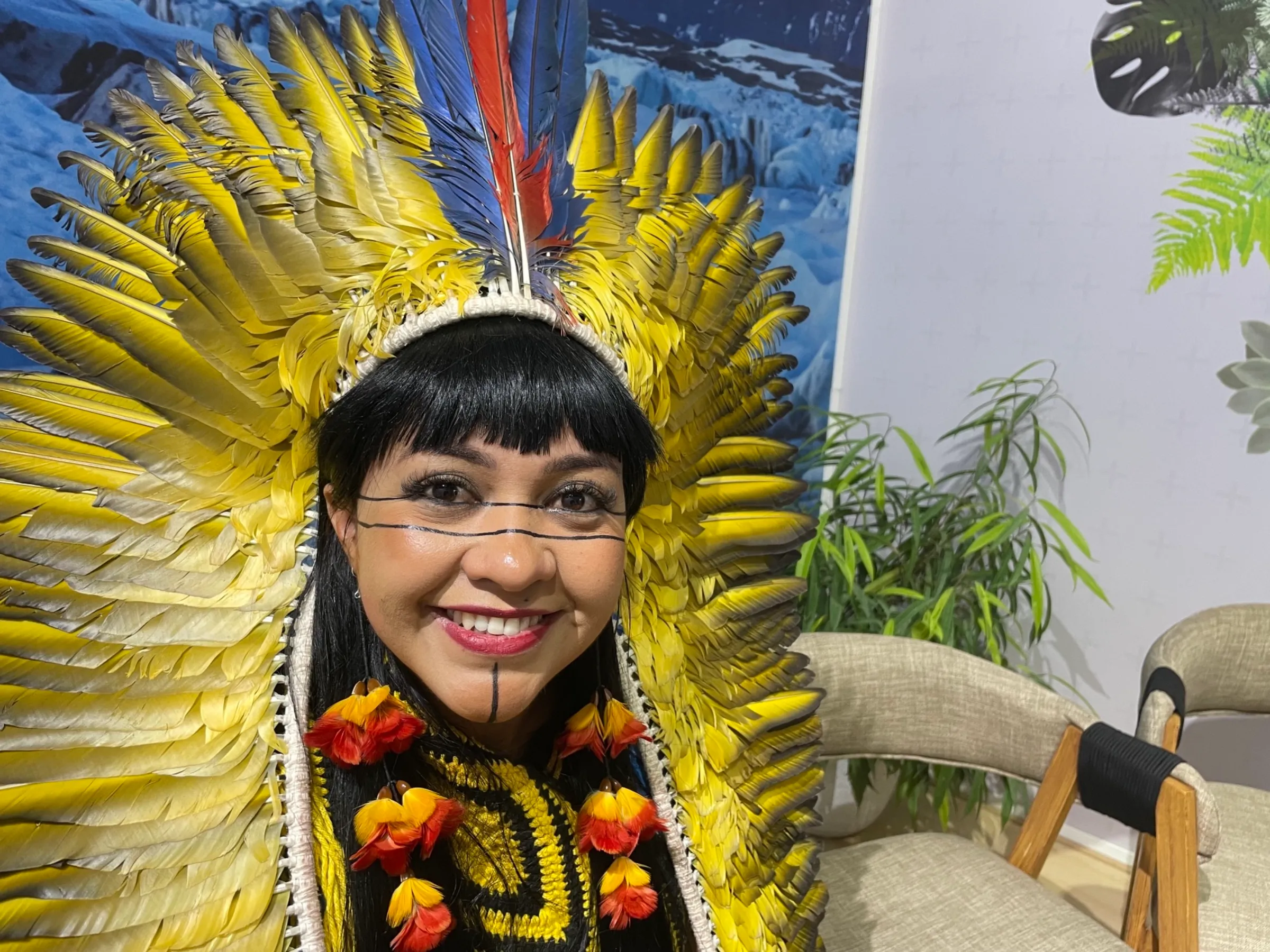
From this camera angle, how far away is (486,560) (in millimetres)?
616

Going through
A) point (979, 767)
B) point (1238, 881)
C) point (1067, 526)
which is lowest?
point (1238, 881)

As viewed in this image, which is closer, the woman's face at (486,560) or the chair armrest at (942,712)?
the woman's face at (486,560)

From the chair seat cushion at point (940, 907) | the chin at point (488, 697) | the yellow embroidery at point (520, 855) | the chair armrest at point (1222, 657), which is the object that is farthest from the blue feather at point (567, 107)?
the chair armrest at point (1222, 657)

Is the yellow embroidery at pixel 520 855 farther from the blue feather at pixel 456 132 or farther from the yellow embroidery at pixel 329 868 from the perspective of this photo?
the blue feather at pixel 456 132

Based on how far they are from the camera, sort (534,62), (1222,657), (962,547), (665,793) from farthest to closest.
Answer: (962,547) → (1222,657) → (665,793) → (534,62)

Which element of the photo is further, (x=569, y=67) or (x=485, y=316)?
(x=569, y=67)

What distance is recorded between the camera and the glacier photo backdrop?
1.21 m

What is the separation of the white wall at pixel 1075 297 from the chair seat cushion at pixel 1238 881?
0.53 meters

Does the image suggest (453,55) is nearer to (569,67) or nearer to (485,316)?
(569,67)

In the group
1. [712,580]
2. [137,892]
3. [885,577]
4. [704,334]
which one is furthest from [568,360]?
[885,577]

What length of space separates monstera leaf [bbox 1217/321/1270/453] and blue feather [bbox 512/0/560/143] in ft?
5.45

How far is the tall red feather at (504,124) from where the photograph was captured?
69cm

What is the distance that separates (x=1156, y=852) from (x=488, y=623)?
0.98m

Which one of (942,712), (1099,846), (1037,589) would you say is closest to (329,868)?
(942,712)
